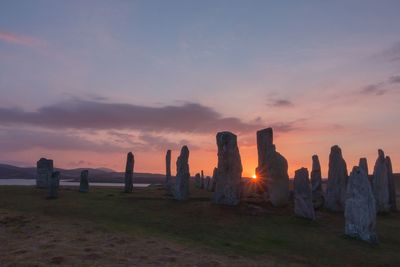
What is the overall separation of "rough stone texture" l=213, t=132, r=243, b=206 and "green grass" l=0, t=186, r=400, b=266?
3.11ft

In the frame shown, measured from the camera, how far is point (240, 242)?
19.3 meters

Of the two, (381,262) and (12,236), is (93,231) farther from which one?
(381,262)

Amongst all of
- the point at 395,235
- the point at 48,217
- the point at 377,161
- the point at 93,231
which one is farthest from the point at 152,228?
the point at 377,161

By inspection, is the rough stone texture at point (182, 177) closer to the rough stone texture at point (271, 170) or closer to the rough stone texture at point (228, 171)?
the rough stone texture at point (228, 171)

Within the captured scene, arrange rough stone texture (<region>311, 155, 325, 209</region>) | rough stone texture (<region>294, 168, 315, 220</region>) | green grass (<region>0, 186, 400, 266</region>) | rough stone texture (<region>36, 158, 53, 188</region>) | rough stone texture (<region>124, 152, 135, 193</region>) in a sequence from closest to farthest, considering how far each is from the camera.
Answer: green grass (<region>0, 186, 400, 266</region>) → rough stone texture (<region>294, 168, 315, 220</region>) → rough stone texture (<region>311, 155, 325, 209</region>) → rough stone texture (<region>124, 152, 135, 193</region>) → rough stone texture (<region>36, 158, 53, 188</region>)

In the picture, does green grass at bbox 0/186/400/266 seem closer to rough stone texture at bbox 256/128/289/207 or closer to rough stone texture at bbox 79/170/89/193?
rough stone texture at bbox 256/128/289/207

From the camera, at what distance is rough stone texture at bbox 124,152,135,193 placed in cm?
4046

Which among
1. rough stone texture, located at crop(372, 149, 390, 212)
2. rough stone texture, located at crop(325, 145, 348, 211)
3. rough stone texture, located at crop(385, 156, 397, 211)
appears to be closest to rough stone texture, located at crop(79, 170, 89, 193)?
rough stone texture, located at crop(325, 145, 348, 211)

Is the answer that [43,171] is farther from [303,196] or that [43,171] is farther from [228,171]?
[303,196]

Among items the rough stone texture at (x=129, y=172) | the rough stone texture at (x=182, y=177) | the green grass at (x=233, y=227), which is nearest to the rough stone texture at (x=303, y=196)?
the green grass at (x=233, y=227)

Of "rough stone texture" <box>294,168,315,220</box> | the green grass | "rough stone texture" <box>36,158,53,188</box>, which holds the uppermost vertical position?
"rough stone texture" <box>36,158,53,188</box>

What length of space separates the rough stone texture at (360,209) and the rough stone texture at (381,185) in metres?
10.0

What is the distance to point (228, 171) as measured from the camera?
2939 cm

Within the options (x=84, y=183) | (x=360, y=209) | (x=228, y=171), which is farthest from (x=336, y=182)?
(x=84, y=183)
